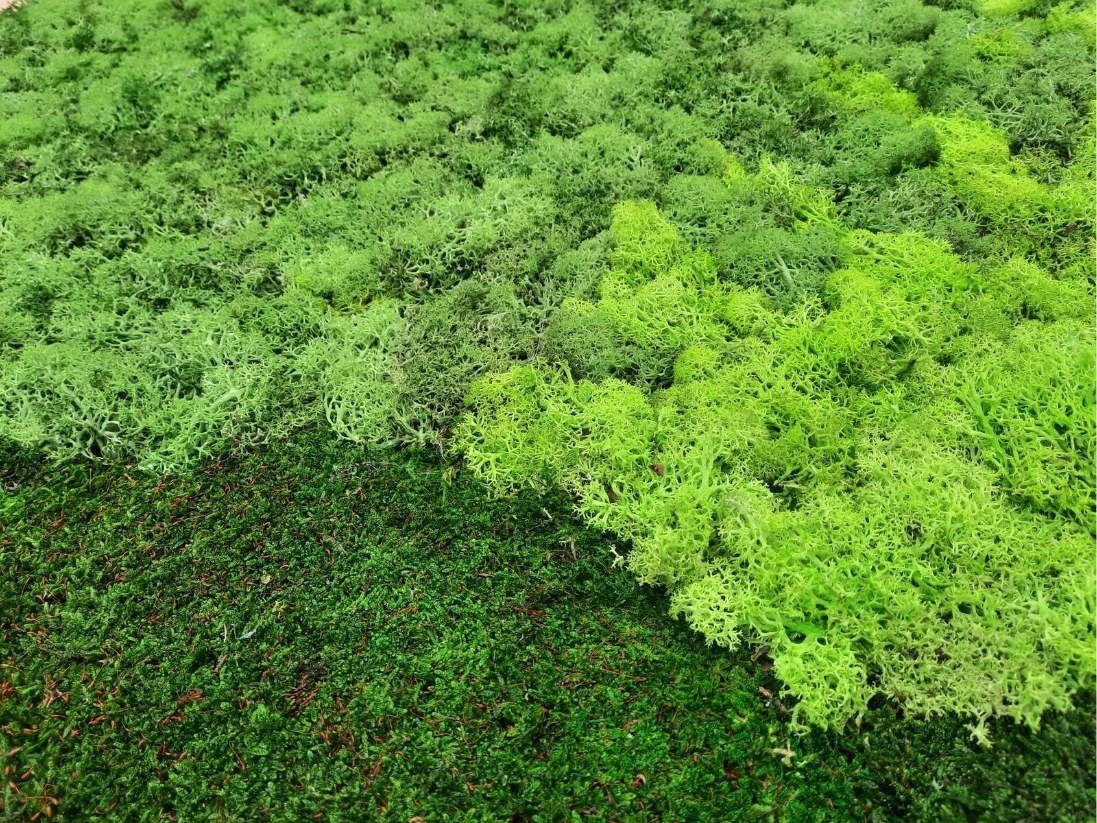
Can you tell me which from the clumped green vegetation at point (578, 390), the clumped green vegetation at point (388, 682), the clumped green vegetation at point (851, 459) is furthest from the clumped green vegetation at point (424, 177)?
the clumped green vegetation at point (388, 682)

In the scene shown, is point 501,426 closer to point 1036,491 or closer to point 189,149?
point 1036,491

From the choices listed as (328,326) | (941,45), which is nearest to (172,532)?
(328,326)

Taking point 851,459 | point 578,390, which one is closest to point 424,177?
point 578,390

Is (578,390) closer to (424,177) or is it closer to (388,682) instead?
(388,682)

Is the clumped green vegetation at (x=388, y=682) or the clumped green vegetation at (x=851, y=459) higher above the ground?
the clumped green vegetation at (x=851, y=459)

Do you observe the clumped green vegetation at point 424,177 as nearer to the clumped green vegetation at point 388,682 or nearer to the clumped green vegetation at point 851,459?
the clumped green vegetation at point 851,459
